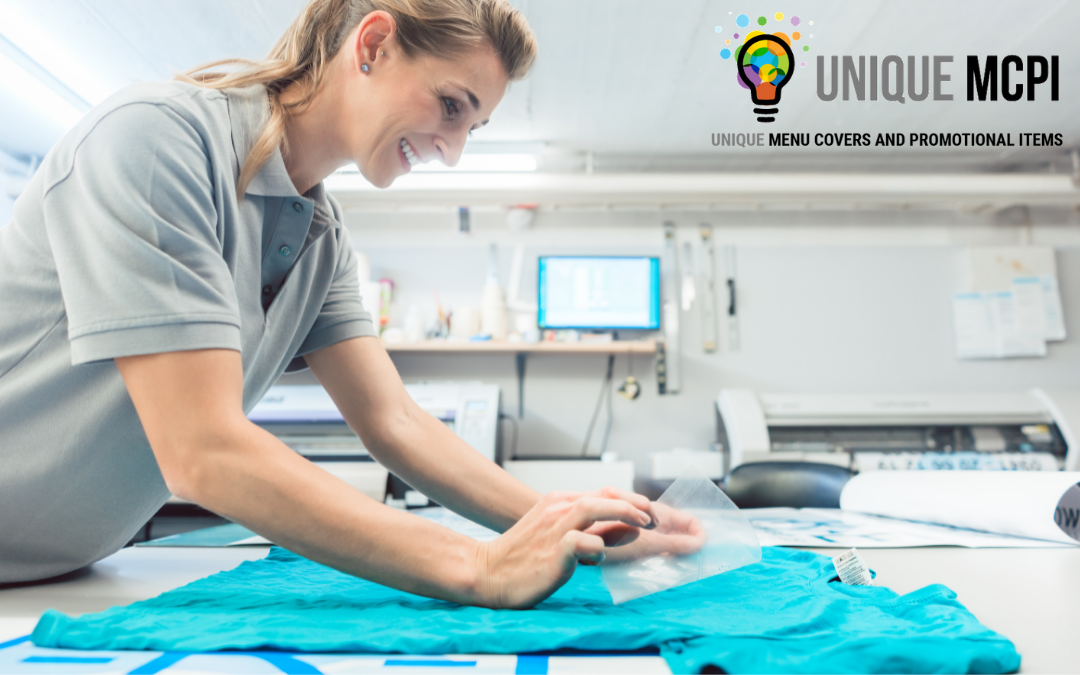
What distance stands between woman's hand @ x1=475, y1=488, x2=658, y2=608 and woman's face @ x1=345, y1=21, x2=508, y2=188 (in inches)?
18.1

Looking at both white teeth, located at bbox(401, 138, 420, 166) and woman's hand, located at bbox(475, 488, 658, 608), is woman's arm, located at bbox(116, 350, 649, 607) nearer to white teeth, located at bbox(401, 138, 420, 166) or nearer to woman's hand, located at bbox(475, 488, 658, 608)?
woman's hand, located at bbox(475, 488, 658, 608)

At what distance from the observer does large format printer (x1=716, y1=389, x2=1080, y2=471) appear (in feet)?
7.85

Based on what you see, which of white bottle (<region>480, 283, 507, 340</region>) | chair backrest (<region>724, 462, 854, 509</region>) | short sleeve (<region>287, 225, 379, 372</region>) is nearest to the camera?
short sleeve (<region>287, 225, 379, 372</region>)

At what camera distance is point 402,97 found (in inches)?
28.6

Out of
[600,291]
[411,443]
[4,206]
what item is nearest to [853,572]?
[411,443]

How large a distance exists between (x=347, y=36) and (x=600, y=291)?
2.15 metres

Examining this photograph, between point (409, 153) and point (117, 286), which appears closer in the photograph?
point (117, 286)

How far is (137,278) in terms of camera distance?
0.48 m

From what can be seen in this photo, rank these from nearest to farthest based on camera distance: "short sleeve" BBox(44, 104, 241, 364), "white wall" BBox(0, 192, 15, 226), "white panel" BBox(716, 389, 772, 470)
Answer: "short sleeve" BBox(44, 104, 241, 364)
"white panel" BBox(716, 389, 772, 470)
"white wall" BBox(0, 192, 15, 226)

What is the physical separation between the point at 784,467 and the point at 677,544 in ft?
3.95

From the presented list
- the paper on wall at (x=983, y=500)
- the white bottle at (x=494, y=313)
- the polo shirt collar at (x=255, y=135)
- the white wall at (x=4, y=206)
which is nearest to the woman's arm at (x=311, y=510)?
the polo shirt collar at (x=255, y=135)

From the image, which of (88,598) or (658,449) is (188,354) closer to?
(88,598)

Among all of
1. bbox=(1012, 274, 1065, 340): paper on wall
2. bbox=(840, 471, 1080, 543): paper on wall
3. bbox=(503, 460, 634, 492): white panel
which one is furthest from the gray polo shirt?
bbox=(1012, 274, 1065, 340): paper on wall

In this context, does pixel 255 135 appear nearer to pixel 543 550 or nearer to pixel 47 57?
pixel 543 550
